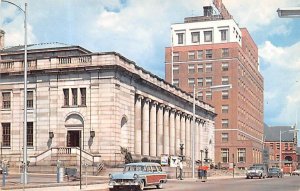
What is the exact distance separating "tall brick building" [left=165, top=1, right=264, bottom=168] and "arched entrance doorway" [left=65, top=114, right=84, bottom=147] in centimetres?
7033

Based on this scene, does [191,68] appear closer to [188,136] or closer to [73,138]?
[188,136]

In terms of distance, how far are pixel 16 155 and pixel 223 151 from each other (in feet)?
254

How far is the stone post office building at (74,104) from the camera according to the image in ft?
182

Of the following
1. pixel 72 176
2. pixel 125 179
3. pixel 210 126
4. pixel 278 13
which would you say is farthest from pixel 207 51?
pixel 278 13

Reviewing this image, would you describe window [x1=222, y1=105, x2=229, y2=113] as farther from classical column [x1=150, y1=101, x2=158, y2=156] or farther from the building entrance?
the building entrance

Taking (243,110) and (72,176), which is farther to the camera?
(243,110)

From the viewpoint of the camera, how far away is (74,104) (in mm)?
57250

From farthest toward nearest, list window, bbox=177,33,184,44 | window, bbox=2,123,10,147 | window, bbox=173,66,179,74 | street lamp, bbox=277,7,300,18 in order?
window, bbox=177,33,184,44, window, bbox=173,66,179,74, window, bbox=2,123,10,147, street lamp, bbox=277,7,300,18

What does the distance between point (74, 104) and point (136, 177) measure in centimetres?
2659

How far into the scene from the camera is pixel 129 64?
59969 mm

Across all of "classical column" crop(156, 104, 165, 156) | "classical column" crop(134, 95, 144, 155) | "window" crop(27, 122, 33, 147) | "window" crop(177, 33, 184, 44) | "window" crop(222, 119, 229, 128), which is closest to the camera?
"window" crop(27, 122, 33, 147)

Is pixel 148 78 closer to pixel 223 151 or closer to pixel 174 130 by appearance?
pixel 174 130

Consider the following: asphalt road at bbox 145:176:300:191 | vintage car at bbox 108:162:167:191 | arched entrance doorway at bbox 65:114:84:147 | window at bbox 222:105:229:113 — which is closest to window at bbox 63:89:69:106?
arched entrance doorway at bbox 65:114:84:147

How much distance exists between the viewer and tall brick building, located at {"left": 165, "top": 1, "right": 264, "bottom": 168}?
12862 centimetres
